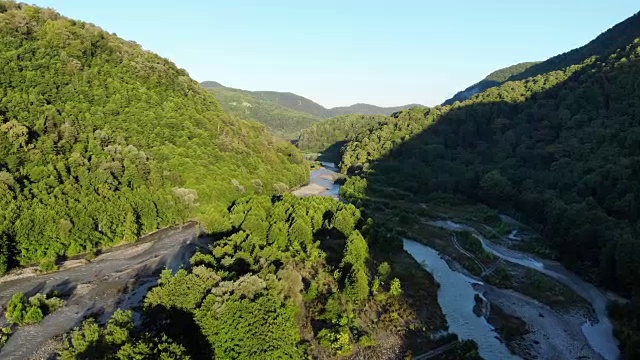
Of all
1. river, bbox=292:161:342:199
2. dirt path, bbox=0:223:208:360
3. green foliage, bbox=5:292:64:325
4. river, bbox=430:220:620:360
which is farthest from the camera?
river, bbox=292:161:342:199

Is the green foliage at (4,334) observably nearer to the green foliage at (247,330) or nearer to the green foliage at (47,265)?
the green foliage at (47,265)

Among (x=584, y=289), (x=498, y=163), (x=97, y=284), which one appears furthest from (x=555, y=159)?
(x=97, y=284)

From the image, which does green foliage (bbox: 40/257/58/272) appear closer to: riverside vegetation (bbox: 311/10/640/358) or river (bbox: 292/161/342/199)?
riverside vegetation (bbox: 311/10/640/358)

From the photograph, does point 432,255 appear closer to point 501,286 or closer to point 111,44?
point 501,286

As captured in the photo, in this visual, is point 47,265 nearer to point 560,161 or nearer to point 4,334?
point 4,334

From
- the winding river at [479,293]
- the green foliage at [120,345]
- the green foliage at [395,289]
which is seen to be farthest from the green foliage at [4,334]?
the winding river at [479,293]

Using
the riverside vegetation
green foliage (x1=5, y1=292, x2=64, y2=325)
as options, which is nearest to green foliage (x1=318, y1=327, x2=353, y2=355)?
green foliage (x1=5, y1=292, x2=64, y2=325)
